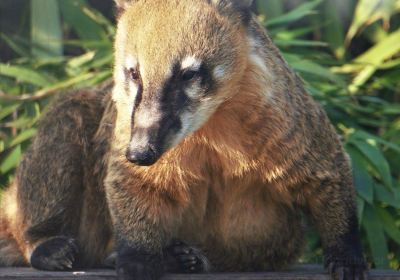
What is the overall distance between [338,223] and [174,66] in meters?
1.22

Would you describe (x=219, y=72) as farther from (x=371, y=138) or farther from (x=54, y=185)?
(x=371, y=138)

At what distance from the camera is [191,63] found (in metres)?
4.03

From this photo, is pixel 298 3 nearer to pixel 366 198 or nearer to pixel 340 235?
pixel 366 198

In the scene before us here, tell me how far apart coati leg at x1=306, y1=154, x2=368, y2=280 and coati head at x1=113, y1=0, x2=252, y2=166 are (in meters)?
0.74

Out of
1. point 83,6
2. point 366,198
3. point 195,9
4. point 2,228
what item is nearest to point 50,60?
point 83,6

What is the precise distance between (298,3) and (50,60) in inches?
77.2

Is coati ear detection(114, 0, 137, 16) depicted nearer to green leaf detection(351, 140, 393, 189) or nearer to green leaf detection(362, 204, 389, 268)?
green leaf detection(351, 140, 393, 189)

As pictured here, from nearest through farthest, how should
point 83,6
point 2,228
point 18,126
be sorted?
point 2,228 → point 18,126 → point 83,6

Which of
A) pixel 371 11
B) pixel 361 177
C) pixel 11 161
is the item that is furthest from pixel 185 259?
pixel 371 11

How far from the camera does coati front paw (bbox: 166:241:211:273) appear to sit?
4.65 m

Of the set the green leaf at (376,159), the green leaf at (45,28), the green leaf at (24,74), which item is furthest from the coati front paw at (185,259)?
the green leaf at (45,28)

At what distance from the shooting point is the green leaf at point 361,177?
6.01 meters

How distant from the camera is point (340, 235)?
465cm

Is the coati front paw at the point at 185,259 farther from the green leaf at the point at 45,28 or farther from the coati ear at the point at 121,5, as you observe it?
the green leaf at the point at 45,28
